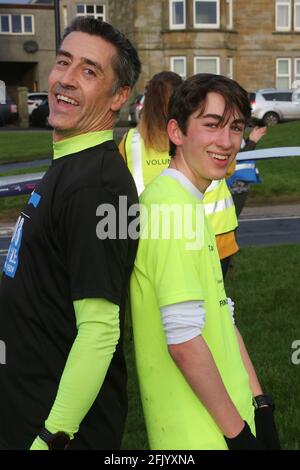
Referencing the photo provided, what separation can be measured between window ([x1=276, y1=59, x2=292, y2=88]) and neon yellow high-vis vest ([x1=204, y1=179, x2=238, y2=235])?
124ft

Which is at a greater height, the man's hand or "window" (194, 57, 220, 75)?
"window" (194, 57, 220, 75)

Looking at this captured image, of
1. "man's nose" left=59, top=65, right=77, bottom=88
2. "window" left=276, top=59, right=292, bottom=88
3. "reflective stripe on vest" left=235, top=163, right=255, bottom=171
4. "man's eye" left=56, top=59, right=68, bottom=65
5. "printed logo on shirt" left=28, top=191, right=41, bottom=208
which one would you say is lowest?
"reflective stripe on vest" left=235, top=163, right=255, bottom=171

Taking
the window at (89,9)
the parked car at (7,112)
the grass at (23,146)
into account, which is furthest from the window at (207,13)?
the grass at (23,146)

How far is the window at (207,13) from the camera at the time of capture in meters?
39.4

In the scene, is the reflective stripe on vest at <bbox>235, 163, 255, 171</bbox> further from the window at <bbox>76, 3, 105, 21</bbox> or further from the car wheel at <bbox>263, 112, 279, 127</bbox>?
the window at <bbox>76, 3, 105, 21</bbox>

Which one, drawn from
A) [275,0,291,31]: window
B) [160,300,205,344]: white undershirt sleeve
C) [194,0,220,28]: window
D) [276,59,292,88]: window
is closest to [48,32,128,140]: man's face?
[160,300,205,344]: white undershirt sleeve

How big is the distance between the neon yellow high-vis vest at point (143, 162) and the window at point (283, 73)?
124 ft

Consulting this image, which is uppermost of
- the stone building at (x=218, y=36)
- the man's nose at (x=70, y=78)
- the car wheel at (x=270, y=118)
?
the stone building at (x=218, y=36)

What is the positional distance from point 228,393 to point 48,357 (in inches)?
21.4

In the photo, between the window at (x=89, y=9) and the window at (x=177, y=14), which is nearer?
the window at (x=177, y=14)

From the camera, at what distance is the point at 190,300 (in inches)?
84.9

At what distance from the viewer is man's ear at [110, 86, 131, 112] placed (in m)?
2.46

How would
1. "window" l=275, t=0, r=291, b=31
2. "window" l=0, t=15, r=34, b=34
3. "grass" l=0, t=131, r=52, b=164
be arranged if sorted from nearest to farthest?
"grass" l=0, t=131, r=52, b=164
"window" l=275, t=0, r=291, b=31
"window" l=0, t=15, r=34, b=34

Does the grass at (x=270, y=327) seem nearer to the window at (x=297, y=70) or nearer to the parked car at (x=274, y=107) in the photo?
the parked car at (x=274, y=107)
